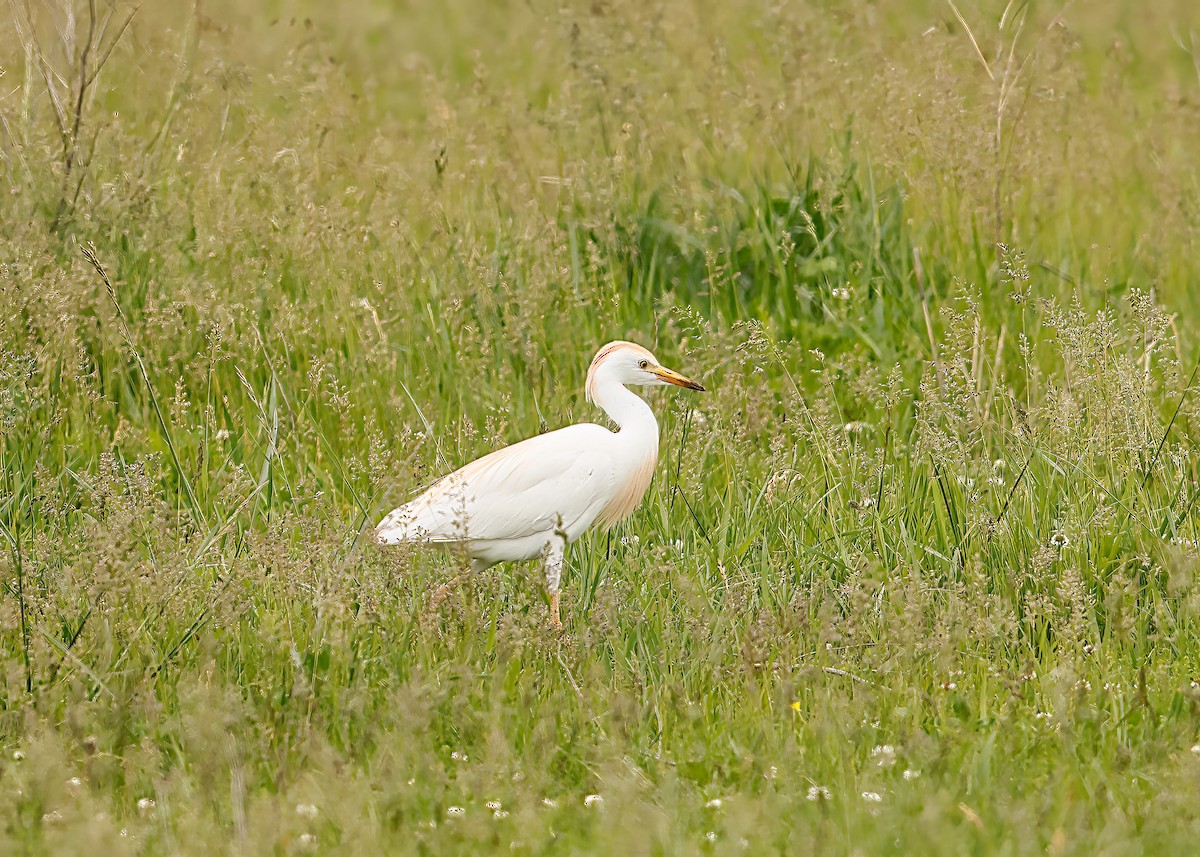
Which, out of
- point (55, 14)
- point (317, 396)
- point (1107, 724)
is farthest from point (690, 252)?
point (1107, 724)

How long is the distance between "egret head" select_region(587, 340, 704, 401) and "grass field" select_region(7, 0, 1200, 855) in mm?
242

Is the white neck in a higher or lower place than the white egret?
higher

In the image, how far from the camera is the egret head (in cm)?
432

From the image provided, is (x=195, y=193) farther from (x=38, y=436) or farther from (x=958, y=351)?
(x=958, y=351)

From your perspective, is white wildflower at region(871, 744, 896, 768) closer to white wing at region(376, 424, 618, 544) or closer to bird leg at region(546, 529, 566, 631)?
bird leg at region(546, 529, 566, 631)

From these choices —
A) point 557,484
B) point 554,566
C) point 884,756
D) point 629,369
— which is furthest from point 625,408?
point 884,756

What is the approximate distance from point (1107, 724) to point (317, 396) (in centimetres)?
278

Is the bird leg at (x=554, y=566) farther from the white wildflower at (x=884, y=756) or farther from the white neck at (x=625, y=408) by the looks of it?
the white wildflower at (x=884, y=756)

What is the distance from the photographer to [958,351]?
169 inches

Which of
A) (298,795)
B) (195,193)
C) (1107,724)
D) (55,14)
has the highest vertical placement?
(55,14)

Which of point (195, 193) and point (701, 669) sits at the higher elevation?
point (195, 193)

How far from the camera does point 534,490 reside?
421cm

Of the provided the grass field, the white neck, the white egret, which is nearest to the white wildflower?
the grass field

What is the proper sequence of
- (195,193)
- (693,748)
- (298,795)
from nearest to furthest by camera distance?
(298,795) < (693,748) < (195,193)
